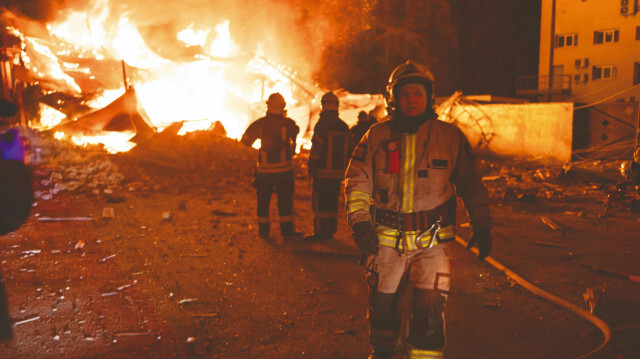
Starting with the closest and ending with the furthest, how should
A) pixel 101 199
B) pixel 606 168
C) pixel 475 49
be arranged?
pixel 101 199
pixel 606 168
pixel 475 49

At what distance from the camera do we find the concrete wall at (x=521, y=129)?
599 inches

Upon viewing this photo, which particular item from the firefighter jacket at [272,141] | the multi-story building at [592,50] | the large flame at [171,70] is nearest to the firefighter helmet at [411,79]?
the firefighter jacket at [272,141]

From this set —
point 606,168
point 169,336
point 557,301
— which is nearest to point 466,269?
point 557,301

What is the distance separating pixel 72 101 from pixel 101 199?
6.29 meters

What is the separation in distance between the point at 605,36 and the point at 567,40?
8.79 ft

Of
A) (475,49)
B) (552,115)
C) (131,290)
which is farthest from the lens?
(475,49)

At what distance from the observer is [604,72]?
108 ft

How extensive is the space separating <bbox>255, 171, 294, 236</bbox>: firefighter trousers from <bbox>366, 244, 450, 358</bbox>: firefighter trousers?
3791mm

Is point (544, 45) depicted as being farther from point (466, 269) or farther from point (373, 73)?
point (466, 269)

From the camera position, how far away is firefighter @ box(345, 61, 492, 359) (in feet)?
9.11

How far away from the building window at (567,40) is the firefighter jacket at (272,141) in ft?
116

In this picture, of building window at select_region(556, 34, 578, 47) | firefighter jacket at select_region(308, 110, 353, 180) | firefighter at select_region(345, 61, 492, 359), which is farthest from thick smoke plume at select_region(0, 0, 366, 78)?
building window at select_region(556, 34, 578, 47)

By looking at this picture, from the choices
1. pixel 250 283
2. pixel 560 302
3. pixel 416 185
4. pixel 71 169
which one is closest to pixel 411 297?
pixel 416 185

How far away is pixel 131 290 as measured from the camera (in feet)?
15.7
